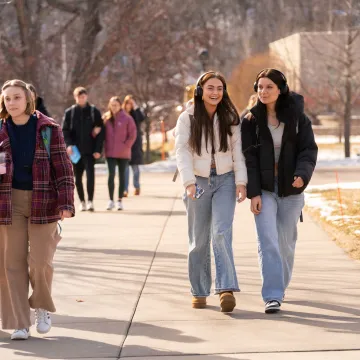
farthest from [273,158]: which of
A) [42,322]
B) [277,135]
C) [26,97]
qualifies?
[42,322]

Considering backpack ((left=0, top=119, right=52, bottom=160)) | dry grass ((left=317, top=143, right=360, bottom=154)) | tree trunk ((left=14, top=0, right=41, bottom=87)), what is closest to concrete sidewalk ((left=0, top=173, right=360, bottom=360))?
backpack ((left=0, top=119, right=52, bottom=160))

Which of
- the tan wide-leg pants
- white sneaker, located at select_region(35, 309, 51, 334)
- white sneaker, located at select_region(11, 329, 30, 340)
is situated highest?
the tan wide-leg pants

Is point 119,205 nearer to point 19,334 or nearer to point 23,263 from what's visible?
point 23,263

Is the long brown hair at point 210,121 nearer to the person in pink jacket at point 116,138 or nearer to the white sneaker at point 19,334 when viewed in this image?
Result: the white sneaker at point 19,334

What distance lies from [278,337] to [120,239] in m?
6.19

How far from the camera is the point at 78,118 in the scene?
649 inches

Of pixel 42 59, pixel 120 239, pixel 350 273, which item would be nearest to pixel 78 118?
pixel 120 239

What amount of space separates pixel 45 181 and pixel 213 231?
1.52 meters

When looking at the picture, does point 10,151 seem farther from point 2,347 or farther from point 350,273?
point 350,273

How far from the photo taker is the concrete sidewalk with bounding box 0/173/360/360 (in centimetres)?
708

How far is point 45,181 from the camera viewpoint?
7445mm

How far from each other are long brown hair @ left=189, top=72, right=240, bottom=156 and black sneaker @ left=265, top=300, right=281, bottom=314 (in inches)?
43.9

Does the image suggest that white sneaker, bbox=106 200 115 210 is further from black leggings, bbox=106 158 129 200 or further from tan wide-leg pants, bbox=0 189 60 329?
tan wide-leg pants, bbox=0 189 60 329

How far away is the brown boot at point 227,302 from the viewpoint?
826 cm
